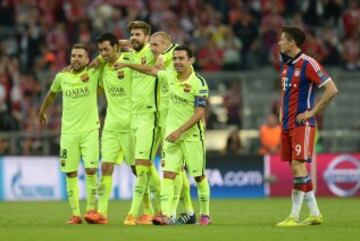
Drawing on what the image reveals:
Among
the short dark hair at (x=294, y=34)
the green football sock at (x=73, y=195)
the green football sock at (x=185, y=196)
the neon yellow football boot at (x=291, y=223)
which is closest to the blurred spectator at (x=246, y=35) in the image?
the green football sock at (x=185, y=196)

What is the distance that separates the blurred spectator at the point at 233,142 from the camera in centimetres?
2617

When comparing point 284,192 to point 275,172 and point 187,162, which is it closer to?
point 275,172

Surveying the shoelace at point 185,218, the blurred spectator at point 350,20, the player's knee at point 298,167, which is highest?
the blurred spectator at point 350,20

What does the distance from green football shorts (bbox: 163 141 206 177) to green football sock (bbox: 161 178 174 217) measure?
23 cm

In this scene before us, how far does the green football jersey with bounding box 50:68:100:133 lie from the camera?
1655 cm

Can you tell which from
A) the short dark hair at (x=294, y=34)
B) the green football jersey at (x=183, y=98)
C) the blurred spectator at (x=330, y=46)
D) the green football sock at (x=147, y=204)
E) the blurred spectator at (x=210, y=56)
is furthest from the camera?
the blurred spectator at (x=330, y=46)

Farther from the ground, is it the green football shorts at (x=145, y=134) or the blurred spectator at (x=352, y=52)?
the blurred spectator at (x=352, y=52)

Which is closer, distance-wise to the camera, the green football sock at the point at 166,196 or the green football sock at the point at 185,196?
the green football sock at the point at 166,196

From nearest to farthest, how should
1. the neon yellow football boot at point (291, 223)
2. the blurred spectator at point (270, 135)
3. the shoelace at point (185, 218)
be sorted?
the neon yellow football boot at point (291, 223), the shoelace at point (185, 218), the blurred spectator at point (270, 135)

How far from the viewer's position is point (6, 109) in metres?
26.9

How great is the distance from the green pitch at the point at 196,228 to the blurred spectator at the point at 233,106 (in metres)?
6.60

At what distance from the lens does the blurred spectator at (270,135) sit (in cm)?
2605

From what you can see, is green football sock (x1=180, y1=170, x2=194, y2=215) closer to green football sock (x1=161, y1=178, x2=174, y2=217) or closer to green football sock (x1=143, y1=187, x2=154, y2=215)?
green football sock (x1=143, y1=187, x2=154, y2=215)

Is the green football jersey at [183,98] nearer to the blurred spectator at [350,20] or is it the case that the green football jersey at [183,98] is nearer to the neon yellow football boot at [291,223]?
the neon yellow football boot at [291,223]
